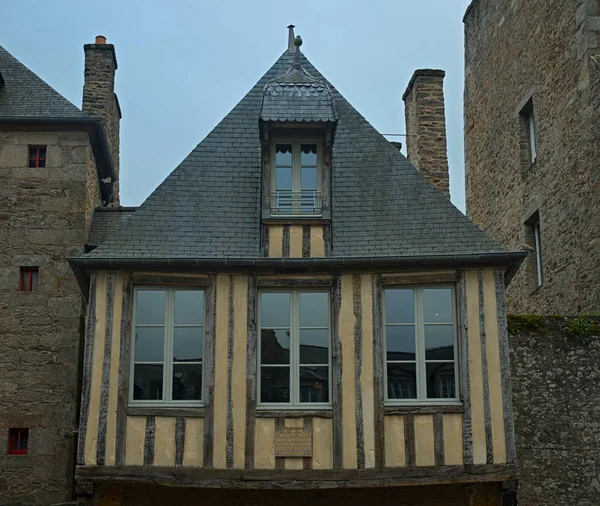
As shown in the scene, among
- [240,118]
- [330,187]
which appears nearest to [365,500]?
[330,187]

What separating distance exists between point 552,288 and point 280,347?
5674 mm

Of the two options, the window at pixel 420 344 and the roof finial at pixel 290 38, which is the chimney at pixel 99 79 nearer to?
the roof finial at pixel 290 38

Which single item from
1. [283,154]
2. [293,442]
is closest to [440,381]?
[293,442]

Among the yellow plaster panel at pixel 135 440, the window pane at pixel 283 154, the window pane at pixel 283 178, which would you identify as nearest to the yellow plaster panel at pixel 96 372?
the yellow plaster panel at pixel 135 440

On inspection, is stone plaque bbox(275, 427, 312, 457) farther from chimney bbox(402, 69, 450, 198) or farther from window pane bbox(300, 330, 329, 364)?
chimney bbox(402, 69, 450, 198)

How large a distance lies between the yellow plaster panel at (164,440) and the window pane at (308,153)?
296 centimetres

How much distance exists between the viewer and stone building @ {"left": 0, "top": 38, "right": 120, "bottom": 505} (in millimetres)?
11617

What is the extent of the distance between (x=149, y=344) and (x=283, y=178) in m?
2.17

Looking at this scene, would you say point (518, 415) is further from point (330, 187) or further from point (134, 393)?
point (134, 393)

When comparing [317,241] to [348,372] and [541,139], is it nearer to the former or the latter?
[348,372]

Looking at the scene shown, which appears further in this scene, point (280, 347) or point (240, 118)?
point (240, 118)

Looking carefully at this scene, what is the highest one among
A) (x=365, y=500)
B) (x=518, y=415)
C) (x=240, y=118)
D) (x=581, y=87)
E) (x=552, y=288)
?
(x=581, y=87)

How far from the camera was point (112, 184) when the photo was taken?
14539 millimetres

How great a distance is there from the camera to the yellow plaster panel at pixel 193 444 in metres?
9.68
